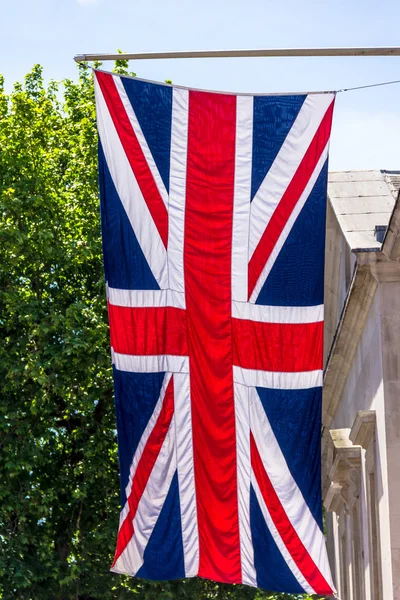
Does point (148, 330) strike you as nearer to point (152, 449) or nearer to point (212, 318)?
point (212, 318)

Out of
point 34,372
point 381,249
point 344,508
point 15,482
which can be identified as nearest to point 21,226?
point 34,372

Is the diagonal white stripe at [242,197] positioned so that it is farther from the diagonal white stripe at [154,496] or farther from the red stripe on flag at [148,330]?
the diagonal white stripe at [154,496]

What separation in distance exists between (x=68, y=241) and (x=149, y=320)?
14401 millimetres

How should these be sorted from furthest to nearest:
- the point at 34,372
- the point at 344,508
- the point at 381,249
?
the point at 34,372 < the point at 344,508 < the point at 381,249

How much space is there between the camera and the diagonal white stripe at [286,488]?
11031 millimetres

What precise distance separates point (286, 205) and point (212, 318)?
141 cm

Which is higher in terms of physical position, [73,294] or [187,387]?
[73,294]

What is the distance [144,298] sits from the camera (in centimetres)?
1157

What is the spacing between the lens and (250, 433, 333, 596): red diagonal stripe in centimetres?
1098

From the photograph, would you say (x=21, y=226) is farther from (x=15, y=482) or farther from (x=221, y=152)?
(x=221, y=152)

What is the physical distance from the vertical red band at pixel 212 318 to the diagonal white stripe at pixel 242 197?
0.18ft

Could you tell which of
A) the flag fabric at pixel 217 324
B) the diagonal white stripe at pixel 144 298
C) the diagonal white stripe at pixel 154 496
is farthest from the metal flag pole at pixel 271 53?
the diagonal white stripe at pixel 154 496

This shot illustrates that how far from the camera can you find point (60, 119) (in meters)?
30.4

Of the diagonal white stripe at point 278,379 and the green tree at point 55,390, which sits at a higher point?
the green tree at point 55,390
